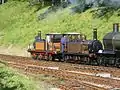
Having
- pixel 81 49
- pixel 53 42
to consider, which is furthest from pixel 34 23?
pixel 81 49

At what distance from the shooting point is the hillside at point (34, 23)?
4997 cm

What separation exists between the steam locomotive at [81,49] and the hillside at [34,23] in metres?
7.20

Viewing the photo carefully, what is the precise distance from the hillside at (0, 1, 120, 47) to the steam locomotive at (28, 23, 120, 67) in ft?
23.6

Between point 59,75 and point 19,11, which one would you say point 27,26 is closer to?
point 19,11

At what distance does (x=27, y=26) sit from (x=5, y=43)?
4642mm

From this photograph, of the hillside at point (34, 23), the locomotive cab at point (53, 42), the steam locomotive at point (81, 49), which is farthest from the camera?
the hillside at point (34, 23)

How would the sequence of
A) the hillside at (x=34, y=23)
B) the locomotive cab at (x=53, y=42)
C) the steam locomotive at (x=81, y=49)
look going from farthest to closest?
the hillside at (x=34, y=23)
the locomotive cab at (x=53, y=42)
the steam locomotive at (x=81, y=49)

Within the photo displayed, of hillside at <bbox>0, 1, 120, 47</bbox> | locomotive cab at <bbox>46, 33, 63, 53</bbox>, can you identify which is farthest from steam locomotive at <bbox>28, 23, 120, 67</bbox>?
hillside at <bbox>0, 1, 120, 47</bbox>

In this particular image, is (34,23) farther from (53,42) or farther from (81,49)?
(81,49)

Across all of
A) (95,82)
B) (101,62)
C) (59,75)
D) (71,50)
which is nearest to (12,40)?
(71,50)

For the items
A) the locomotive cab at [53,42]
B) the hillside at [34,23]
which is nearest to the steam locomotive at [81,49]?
the locomotive cab at [53,42]

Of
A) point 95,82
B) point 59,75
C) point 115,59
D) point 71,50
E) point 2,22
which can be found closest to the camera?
point 95,82

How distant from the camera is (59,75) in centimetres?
2584

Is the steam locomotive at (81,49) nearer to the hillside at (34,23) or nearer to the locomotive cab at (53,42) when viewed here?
the locomotive cab at (53,42)
